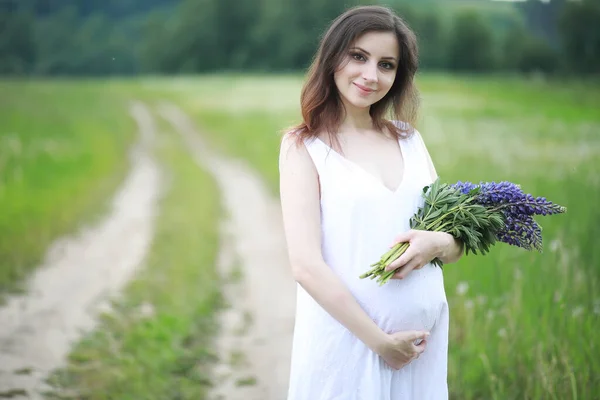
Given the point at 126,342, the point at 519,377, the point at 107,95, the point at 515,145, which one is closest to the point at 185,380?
the point at 126,342

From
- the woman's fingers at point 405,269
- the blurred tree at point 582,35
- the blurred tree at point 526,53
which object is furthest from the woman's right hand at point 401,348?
the blurred tree at point 526,53

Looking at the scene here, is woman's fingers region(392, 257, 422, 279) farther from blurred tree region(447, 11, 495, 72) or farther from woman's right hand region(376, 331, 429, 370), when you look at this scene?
blurred tree region(447, 11, 495, 72)

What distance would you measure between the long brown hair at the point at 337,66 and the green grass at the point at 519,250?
0.56 ft

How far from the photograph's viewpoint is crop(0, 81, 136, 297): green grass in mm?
7143

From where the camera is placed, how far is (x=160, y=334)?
483 cm

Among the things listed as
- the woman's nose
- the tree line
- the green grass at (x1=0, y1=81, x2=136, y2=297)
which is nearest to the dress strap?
the woman's nose

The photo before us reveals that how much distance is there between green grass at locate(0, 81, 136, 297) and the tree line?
17.1 feet

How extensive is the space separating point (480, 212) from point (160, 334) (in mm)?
3243

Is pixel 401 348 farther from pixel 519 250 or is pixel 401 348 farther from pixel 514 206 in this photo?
pixel 519 250

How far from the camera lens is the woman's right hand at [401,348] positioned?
204cm

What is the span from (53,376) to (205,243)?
3519 mm

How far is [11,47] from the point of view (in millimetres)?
26266

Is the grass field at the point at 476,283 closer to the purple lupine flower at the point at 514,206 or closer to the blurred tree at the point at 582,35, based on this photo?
the purple lupine flower at the point at 514,206

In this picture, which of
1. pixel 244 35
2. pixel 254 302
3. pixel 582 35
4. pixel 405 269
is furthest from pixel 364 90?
pixel 244 35
